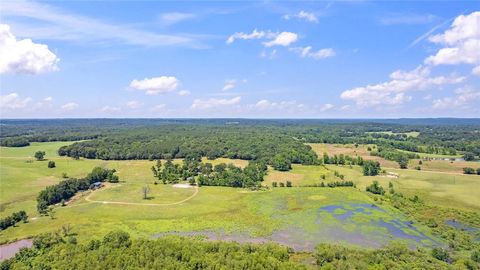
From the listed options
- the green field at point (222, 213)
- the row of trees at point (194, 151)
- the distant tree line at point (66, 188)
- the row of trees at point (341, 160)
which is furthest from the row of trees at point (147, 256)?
the row of trees at point (341, 160)

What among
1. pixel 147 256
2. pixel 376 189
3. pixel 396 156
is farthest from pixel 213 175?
pixel 396 156

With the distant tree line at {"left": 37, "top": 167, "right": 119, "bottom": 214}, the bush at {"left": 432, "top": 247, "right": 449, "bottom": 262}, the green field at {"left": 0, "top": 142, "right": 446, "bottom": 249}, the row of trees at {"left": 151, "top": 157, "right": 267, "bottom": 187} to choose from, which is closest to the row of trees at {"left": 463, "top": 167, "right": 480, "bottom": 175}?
the green field at {"left": 0, "top": 142, "right": 446, "bottom": 249}

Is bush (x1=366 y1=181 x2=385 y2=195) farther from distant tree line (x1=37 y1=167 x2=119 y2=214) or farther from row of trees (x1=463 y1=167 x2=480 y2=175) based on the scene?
distant tree line (x1=37 y1=167 x2=119 y2=214)

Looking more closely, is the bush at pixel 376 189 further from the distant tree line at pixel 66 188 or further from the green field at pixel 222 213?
the distant tree line at pixel 66 188

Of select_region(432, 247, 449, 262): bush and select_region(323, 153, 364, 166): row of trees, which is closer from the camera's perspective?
select_region(432, 247, 449, 262): bush

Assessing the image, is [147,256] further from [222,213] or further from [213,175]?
[213,175]
